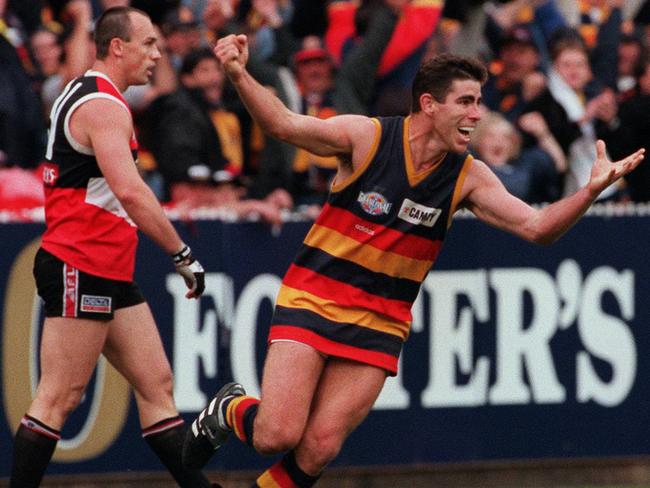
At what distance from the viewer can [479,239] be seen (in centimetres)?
1070

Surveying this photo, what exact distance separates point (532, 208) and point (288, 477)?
1700 millimetres

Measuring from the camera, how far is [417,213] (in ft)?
26.0

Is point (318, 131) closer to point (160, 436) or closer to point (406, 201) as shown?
point (406, 201)

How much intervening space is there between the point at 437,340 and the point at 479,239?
701mm

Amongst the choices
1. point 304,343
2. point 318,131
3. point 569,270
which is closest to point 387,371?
point 304,343

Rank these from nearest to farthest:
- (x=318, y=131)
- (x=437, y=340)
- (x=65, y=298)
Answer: (x=318, y=131) < (x=65, y=298) < (x=437, y=340)

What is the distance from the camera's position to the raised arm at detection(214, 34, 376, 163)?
7309 millimetres

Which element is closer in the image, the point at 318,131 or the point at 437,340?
the point at 318,131

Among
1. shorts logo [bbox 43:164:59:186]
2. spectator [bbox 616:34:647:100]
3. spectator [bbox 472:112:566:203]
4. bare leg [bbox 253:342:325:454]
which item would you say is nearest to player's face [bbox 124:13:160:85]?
shorts logo [bbox 43:164:59:186]

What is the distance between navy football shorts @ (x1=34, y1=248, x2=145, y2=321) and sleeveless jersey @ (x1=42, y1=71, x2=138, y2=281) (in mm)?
39

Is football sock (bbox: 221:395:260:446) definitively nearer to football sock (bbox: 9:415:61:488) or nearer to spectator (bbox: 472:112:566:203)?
football sock (bbox: 9:415:61:488)

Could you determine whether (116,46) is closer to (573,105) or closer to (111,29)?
(111,29)

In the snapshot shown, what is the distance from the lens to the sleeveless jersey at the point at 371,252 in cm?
791

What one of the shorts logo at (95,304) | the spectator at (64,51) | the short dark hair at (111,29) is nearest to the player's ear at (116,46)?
the short dark hair at (111,29)
